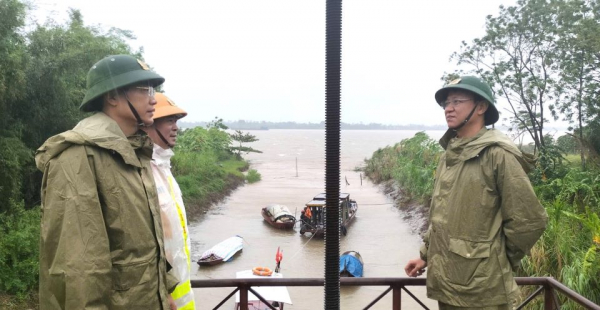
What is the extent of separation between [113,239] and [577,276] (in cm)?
597

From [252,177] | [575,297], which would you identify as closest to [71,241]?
[575,297]

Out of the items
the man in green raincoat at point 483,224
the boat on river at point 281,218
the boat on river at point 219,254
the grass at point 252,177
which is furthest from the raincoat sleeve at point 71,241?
the grass at point 252,177

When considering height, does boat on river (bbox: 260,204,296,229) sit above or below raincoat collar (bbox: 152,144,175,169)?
below

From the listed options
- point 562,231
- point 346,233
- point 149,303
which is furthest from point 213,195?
point 149,303

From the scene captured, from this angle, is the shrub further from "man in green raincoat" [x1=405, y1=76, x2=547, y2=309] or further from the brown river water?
"man in green raincoat" [x1=405, y1=76, x2=547, y2=309]

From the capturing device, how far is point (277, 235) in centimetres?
1789

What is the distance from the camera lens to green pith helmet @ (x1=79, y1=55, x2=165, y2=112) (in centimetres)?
142

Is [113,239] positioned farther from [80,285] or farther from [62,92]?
[62,92]

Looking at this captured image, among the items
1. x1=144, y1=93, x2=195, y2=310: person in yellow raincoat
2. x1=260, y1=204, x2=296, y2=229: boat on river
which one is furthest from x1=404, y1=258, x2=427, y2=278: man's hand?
x1=260, y1=204, x2=296, y2=229: boat on river

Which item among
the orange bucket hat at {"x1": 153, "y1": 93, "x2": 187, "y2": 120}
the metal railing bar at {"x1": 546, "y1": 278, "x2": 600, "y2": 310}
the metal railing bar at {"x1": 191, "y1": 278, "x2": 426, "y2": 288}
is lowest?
the metal railing bar at {"x1": 546, "y1": 278, "x2": 600, "y2": 310}

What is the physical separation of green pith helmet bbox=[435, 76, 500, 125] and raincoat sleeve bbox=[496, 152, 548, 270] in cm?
31

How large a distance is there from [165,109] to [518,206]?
4.62 feet

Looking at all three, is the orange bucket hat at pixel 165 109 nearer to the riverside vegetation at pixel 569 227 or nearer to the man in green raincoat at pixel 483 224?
the man in green raincoat at pixel 483 224

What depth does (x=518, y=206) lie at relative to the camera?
1.67 m
